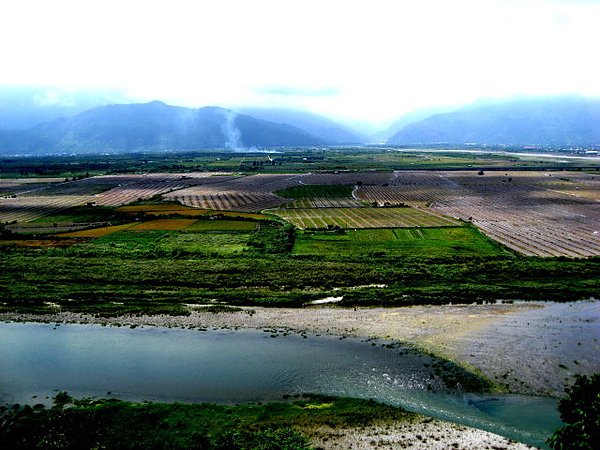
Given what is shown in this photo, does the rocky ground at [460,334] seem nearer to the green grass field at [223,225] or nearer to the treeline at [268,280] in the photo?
the treeline at [268,280]

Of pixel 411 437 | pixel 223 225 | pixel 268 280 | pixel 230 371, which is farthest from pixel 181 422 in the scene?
pixel 223 225

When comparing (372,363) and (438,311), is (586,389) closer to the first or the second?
(372,363)

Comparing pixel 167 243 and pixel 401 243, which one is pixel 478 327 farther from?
pixel 167 243

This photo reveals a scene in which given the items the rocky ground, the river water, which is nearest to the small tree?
the river water

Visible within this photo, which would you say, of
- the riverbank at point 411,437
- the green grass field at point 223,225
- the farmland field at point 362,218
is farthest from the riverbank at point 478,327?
the farmland field at point 362,218

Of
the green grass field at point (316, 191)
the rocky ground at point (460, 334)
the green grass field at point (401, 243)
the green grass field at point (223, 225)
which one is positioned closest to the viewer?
the rocky ground at point (460, 334)

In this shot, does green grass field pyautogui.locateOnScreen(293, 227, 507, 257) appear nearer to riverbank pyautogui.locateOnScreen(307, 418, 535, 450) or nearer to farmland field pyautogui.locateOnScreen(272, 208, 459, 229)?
farmland field pyautogui.locateOnScreen(272, 208, 459, 229)
